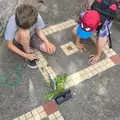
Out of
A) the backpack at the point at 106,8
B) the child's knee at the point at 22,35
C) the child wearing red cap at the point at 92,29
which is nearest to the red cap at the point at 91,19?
the child wearing red cap at the point at 92,29

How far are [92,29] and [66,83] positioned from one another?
0.70 meters

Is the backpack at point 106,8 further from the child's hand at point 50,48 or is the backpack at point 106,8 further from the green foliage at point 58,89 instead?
the green foliage at point 58,89

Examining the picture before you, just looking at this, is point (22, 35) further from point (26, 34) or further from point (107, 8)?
point (107, 8)

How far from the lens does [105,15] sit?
311 centimetres

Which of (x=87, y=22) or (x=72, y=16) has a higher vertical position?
(x=87, y=22)

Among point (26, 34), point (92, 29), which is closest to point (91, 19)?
point (92, 29)

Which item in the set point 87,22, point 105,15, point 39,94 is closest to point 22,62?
point 39,94

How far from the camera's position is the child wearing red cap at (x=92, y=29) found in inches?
117

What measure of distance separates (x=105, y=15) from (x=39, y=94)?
119 cm

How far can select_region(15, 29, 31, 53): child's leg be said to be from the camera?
2.93 meters

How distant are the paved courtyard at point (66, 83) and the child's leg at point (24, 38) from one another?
Answer: 232 mm

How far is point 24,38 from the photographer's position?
3.00 m

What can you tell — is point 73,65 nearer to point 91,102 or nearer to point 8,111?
point 91,102

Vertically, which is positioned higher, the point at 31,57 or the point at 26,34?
the point at 26,34
